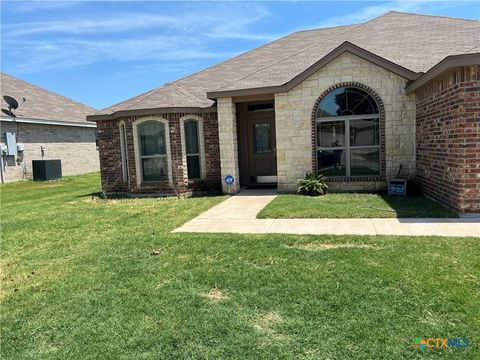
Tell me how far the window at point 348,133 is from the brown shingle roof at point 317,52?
1383 mm

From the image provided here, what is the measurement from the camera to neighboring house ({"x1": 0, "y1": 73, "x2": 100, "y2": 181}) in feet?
62.9

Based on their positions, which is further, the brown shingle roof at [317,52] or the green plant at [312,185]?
the brown shingle roof at [317,52]

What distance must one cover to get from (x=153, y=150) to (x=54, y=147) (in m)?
13.3

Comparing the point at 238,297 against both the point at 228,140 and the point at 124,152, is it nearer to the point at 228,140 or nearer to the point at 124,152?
the point at 228,140

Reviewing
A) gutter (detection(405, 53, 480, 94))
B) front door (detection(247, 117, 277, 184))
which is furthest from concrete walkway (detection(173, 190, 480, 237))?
front door (detection(247, 117, 277, 184))

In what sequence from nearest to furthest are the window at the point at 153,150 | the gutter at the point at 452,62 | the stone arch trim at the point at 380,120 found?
the gutter at the point at 452,62
the stone arch trim at the point at 380,120
the window at the point at 153,150

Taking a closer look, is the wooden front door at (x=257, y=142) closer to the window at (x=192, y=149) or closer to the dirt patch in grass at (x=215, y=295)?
the window at (x=192, y=149)

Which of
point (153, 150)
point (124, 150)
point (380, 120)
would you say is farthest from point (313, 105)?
point (124, 150)

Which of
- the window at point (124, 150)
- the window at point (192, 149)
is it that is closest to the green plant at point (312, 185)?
the window at point (192, 149)

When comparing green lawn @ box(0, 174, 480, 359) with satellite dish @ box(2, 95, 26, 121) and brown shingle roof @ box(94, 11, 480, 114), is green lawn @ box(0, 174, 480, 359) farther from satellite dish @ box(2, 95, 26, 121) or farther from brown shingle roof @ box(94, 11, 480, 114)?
satellite dish @ box(2, 95, 26, 121)

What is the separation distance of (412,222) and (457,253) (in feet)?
5.67

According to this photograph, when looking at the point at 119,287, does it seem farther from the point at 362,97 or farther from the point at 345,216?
the point at 362,97

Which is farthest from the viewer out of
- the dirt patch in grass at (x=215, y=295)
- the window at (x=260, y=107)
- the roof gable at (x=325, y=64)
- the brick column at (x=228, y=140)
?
the window at (x=260, y=107)

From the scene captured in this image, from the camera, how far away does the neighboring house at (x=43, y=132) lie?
19.2 meters
